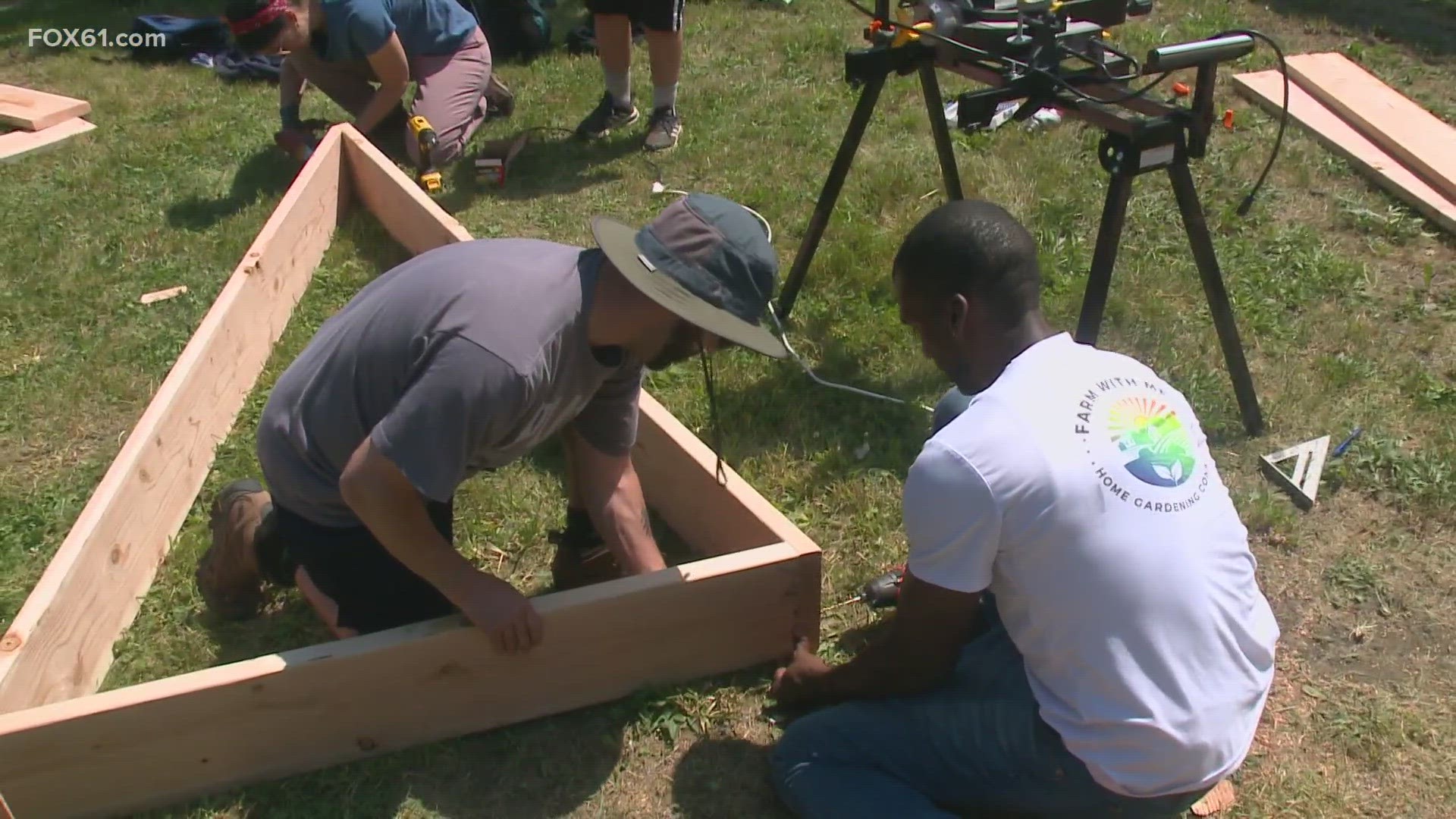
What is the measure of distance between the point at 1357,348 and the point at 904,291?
2646mm

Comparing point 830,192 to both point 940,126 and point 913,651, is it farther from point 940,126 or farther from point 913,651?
point 913,651

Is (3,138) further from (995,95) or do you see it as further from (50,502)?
(995,95)

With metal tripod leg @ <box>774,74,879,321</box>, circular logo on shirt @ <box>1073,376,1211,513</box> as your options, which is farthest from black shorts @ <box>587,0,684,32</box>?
circular logo on shirt @ <box>1073,376,1211,513</box>

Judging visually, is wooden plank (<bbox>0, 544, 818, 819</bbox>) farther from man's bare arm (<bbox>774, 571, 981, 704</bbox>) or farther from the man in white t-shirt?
the man in white t-shirt

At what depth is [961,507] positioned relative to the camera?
1.85 m

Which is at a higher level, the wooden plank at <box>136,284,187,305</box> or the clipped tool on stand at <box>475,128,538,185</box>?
the clipped tool on stand at <box>475,128,538,185</box>

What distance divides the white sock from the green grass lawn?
319mm

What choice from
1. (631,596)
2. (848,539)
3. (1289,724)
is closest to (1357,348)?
(1289,724)

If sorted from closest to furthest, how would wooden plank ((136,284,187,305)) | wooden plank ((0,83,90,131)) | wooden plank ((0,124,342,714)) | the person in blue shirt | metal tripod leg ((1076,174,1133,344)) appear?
wooden plank ((0,124,342,714)), metal tripod leg ((1076,174,1133,344)), wooden plank ((136,284,187,305)), the person in blue shirt, wooden plank ((0,83,90,131))

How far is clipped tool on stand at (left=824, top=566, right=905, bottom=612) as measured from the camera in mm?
2924

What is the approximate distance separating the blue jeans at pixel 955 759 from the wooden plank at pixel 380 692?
0.39 m

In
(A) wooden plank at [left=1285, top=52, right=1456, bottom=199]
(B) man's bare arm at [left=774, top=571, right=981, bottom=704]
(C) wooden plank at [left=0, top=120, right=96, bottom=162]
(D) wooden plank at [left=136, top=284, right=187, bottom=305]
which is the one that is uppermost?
(B) man's bare arm at [left=774, top=571, right=981, bottom=704]

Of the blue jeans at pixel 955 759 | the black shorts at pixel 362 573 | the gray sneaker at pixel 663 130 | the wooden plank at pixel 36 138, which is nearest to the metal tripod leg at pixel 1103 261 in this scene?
the blue jeans at pixel 955 759

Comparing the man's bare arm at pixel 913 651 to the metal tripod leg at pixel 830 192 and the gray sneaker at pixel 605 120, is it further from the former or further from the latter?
the gray sneaker at pixel 605 120
